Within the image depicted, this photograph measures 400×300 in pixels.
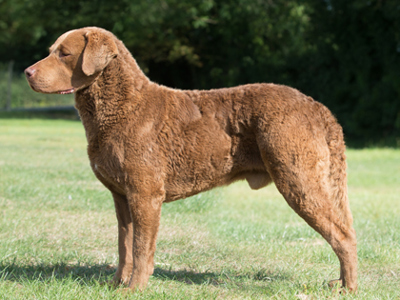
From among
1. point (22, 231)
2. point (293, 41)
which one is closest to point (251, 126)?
point (22, 231)

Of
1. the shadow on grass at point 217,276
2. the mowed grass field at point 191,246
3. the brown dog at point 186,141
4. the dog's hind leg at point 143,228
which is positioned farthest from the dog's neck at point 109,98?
the shadow on grass at point 217,276

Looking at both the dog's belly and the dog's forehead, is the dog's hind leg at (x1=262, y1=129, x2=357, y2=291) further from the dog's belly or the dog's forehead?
the dog's forehead

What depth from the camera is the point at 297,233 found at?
5500 millimetres

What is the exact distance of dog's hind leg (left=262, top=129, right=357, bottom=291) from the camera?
3.32 meters

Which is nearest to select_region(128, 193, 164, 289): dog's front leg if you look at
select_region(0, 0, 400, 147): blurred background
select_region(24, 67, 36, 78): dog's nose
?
select_region(24, 67, 36, 78): dog's nose

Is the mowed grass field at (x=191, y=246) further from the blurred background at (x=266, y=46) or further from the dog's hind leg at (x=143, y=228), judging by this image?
the blurred background at (x=266, y=46)

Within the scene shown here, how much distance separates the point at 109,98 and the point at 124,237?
1066 millimetres

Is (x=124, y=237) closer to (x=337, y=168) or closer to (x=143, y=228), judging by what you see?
(x=143, y=228)

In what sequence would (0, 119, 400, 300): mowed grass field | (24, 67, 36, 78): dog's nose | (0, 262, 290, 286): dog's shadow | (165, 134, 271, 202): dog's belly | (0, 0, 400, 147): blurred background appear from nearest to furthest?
1. (24, 67, 36, 78): dog's nose
2. (165, 134, 271, 202): dog's belly
3. (0, 119, 400, 300): mowed grass field
4. (0, 262, 290, 286): dog's shadow
5. (0, 0, 400, 147): blurred background

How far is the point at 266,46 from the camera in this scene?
21.5 m

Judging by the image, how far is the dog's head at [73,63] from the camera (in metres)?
3.29

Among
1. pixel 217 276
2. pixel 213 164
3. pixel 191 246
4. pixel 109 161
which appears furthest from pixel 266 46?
pixel 109 161

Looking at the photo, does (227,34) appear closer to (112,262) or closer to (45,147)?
(45,147)

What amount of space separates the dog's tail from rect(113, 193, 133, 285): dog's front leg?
1.53 meters
